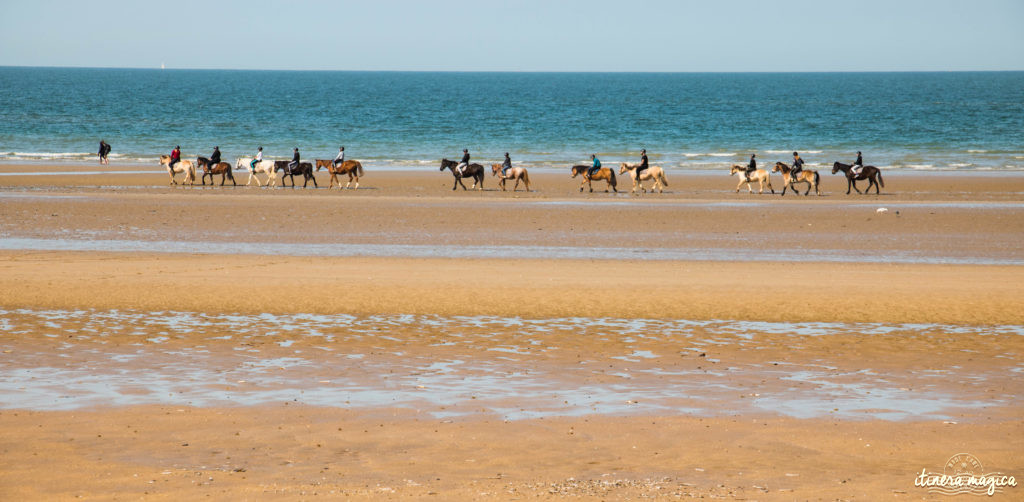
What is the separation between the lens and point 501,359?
12.0m

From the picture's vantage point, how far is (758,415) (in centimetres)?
956

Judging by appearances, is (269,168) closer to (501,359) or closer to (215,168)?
(215,168)

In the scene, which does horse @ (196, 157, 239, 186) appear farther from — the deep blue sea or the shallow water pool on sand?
the shallow water pool on sand

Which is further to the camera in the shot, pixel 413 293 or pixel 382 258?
pixel 382 258

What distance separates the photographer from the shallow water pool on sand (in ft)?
32.7

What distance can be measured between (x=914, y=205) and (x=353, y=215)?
17.0 meters

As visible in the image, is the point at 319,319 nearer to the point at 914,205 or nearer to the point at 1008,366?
the point at 1008,366

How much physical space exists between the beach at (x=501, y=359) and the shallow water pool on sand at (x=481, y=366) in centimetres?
5

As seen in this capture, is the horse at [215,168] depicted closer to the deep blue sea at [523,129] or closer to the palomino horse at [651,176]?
the deep blue sea at [523,129]

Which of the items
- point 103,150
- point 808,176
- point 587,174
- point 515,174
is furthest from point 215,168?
point 808,176

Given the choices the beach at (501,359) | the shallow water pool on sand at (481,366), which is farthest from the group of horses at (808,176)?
the shallow water pool on sand at (481,366)

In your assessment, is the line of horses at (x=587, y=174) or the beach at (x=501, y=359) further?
the line of horses at (x=587, y=174)

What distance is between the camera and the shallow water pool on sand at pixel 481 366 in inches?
392

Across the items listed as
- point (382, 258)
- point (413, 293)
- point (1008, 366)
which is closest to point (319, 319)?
point (413, 293)
